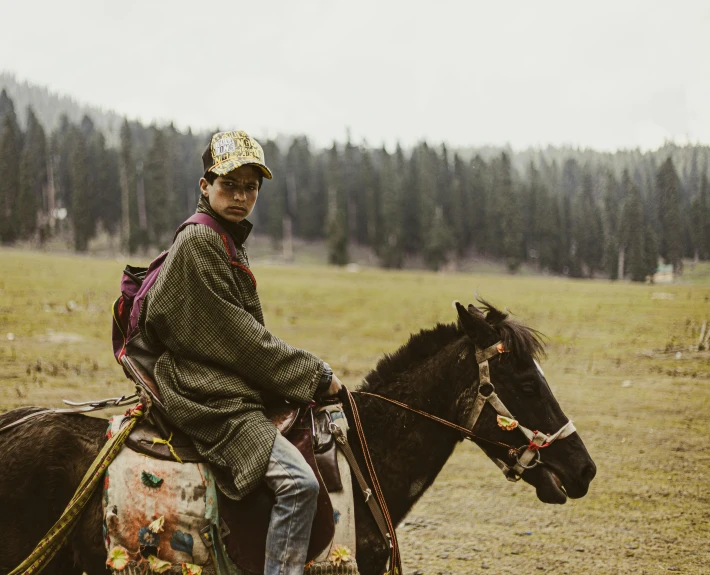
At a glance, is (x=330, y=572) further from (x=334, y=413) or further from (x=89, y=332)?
(x=89, y=332)

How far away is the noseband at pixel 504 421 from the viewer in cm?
281

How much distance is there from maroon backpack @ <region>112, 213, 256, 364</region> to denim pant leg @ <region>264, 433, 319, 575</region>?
0.91 meters

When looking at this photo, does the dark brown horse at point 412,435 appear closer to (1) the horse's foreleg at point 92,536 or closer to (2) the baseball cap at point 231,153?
(1) the horse's foreleg at point 92,536

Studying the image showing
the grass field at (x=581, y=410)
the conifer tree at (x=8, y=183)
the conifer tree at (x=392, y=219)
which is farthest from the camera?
the conifer tree at (x=392, y=219)

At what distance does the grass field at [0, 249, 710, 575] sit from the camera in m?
5.11

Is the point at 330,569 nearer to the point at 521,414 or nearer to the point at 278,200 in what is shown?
the point at 521,414

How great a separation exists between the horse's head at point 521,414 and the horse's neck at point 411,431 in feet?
0.50

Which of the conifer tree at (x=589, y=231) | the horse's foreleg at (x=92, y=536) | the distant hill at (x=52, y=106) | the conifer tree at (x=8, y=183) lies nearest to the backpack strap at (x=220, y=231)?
the horse's foreleg at (x=92, y=536)

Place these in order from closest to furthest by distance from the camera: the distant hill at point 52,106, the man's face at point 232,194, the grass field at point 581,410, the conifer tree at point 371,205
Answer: the man's face at point 232,194 < the grass field at point 581,410 < the conifer tree at point 371,205 < the distant hill at point 52,106

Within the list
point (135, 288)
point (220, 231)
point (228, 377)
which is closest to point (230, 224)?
point (220, 231)

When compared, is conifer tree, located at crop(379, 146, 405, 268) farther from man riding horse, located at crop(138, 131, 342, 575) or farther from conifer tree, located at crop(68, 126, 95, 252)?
man riding horse, located at crop(138, 131, 342, 575)

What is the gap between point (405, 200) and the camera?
47.1 meters

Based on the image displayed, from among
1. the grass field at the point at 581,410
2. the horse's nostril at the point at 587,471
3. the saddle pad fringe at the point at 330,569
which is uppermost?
the horse's nostril at the point at 587,471

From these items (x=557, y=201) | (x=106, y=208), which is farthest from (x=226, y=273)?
(x=106, y=208)
